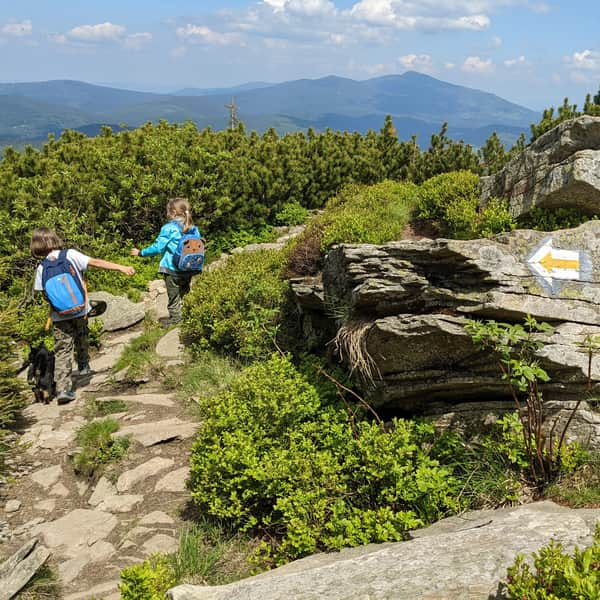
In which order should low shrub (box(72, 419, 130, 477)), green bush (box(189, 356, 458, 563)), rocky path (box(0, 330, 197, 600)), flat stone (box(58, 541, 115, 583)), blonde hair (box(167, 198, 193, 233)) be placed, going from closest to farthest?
1. green bush (box(189, 356, 458, 563))
2. flat stone (box(58, 541, 115, 583))
3. rocky path (box(0, 330, 197, 600))
4. low shrub (box(72, 419, 130, 477))
5. blonde hair (box(167, 198, 193, 233))

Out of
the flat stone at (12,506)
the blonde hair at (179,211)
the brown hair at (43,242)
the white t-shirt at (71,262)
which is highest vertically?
the blonde hair at (179,211)

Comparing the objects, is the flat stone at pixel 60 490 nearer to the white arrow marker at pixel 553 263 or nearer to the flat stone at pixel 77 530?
the flat stone at pixel 77 530

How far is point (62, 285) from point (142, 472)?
323cm

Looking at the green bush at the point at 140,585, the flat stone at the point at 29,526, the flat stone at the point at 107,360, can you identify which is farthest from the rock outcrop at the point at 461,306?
the flat stone at the point at 107,360

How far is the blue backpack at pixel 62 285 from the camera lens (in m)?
7.62

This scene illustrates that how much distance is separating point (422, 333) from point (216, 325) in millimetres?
4466

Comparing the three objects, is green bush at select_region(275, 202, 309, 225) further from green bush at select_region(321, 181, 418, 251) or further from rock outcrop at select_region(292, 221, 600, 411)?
rock outcrop at select_region(292, 221, 600, 411)

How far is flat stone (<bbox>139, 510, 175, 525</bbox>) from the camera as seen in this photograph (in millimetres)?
5566

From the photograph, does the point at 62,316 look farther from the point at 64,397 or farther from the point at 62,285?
the point at 64,397

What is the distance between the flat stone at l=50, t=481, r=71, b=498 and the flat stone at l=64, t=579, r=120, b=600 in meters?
1.77

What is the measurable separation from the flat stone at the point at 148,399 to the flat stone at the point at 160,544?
2771 mm

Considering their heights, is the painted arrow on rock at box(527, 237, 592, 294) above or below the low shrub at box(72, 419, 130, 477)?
above

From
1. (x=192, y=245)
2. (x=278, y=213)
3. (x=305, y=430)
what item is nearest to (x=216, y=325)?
(x=192, y=245)

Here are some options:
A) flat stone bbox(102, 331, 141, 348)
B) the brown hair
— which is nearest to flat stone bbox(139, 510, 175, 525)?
the brown hair
